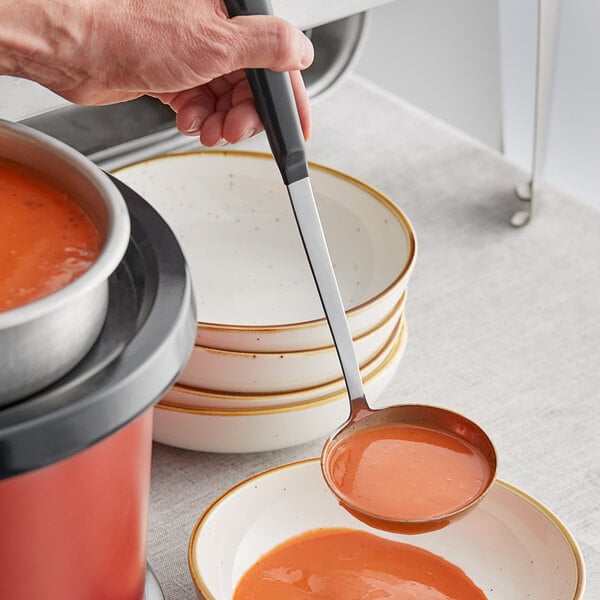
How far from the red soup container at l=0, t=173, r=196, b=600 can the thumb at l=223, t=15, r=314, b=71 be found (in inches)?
4.6

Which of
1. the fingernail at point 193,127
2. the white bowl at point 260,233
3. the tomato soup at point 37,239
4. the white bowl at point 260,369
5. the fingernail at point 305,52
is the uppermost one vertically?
the tomato soup at point 37,239

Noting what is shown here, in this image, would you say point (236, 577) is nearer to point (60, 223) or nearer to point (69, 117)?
point (60, 223)

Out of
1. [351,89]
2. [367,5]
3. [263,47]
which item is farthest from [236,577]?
[351,89]

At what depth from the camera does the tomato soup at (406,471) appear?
2.56 ft

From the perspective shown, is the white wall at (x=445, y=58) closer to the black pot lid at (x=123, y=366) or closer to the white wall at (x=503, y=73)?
the white wall at (x=503, y=73)

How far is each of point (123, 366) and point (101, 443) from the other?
0.06 meters

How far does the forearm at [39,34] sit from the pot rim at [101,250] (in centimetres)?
7

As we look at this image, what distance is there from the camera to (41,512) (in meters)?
0.61

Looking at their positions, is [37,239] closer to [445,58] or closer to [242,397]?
[242,397]

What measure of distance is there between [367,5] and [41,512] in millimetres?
678

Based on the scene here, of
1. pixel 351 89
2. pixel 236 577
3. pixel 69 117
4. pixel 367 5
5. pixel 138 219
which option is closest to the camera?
pixel 138 219

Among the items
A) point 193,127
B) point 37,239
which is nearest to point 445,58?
point 193,127

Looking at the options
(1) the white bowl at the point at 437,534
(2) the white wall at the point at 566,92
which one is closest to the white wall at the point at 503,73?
(2) the white wall at the point at 566,92

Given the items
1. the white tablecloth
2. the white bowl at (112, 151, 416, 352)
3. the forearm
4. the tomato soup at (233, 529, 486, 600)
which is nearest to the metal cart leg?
the white tablecloth
